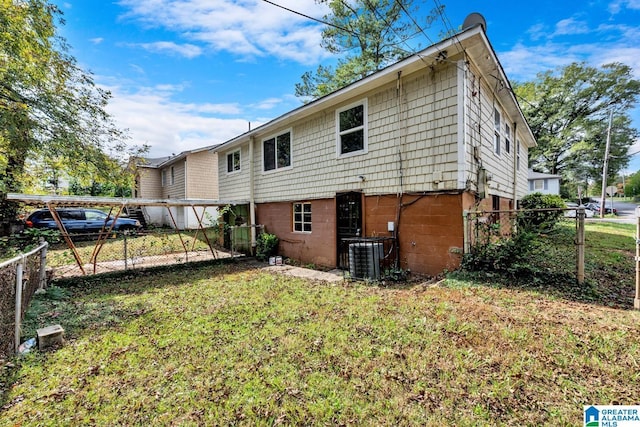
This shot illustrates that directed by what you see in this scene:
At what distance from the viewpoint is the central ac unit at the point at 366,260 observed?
617 centimetres

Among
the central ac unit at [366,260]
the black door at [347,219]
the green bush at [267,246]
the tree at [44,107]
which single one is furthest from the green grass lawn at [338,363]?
the tree at [44,107]

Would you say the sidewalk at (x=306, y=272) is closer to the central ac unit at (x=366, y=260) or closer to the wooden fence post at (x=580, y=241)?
the central ac unit at (x=366, y=260)

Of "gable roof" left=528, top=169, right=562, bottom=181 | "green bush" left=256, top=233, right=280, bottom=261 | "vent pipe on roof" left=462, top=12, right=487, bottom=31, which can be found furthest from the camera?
"gable roof" left=528, top=169, right=562, bottom=181

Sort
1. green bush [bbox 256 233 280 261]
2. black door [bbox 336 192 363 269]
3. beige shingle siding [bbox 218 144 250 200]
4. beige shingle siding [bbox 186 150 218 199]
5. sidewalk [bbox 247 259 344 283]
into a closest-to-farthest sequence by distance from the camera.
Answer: sidewalk [bbox 247 259 344 283], black door [bbox 336 192 363 269], green bush [bbox 256 233 280 261], beige shingle siding [bbox 218 144 250 200], beige shingle siding [bbox 186 150 218 199]

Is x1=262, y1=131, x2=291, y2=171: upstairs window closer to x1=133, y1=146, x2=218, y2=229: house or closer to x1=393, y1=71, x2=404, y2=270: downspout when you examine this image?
x1=393, y1=71, x2=404, y2=270: downspout

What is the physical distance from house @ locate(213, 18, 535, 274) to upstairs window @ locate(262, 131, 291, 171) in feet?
0.15

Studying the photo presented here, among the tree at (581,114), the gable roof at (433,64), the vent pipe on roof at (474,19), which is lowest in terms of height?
the gable roof at (433,64)

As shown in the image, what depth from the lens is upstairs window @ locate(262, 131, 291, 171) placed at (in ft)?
31.5

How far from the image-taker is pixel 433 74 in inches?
230

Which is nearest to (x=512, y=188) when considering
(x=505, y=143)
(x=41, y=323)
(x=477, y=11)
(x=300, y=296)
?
(x=505, y=143)

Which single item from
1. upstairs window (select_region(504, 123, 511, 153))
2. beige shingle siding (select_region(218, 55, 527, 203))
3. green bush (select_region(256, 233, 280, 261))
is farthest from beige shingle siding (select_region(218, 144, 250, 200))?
upstairs window (select_region(504, 123, 511, 153))

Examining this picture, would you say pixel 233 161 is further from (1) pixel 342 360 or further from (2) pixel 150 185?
(2) pixel 150 185

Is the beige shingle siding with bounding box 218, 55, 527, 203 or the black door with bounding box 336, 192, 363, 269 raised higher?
the beige shingle siding with bounding box 218, 55, 527, 203

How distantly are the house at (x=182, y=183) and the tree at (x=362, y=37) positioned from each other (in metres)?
9.07
